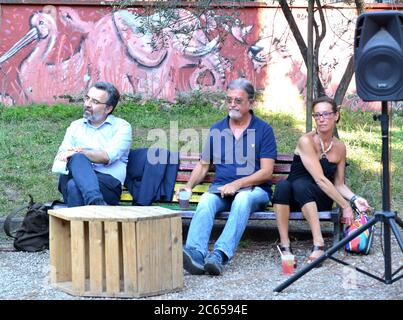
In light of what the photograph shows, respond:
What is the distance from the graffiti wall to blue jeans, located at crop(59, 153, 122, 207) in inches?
236

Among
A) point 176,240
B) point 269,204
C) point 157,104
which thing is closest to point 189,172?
point 269,204

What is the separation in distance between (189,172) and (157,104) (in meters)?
5.22

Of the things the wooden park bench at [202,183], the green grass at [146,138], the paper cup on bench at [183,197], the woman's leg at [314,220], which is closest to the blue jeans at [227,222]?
the wooden park bench at [202,183]

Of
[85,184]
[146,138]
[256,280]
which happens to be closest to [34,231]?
[85,184]

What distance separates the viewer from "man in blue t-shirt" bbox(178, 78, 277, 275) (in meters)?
5.86

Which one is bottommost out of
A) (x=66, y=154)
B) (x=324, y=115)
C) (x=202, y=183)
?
(x=202, y=183)

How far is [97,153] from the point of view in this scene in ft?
20.9

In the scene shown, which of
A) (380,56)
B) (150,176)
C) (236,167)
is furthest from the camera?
(150,176)

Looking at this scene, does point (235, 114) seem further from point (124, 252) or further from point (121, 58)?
point (121, 58)

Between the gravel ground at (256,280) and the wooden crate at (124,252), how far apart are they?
0.43ft

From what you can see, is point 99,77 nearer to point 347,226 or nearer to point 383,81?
point 347,226

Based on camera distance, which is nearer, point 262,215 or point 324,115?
point 324,115

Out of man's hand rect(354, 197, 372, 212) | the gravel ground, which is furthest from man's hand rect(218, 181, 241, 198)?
man's hand rect(354, 197, 372, 212)

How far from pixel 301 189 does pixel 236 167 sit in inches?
24.3
